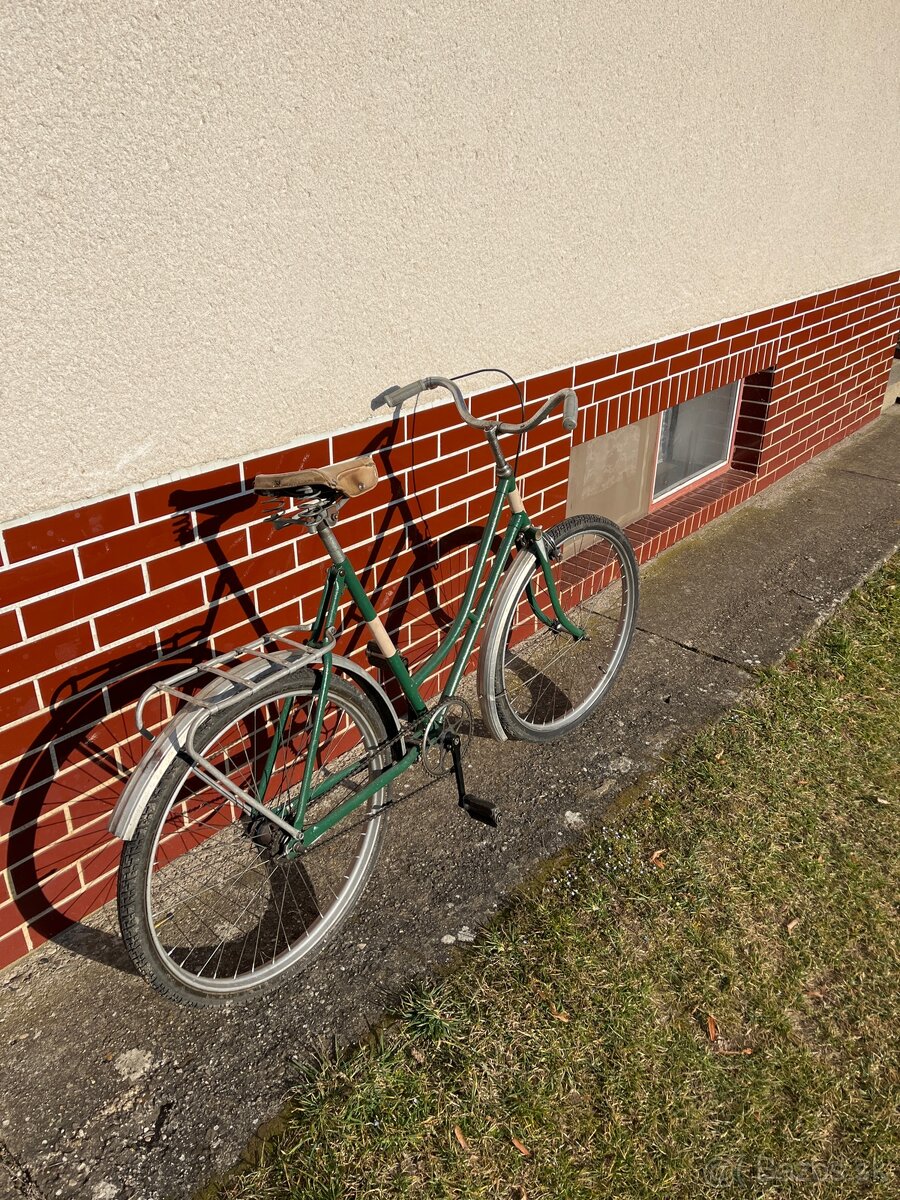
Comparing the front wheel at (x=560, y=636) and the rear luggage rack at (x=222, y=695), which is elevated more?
the rear luggage rack at (x=222, y=695)

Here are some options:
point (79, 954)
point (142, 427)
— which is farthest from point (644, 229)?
point (79, 954)

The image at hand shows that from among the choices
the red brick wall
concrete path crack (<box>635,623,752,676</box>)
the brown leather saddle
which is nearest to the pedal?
the red brick wall

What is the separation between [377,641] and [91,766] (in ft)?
2.63

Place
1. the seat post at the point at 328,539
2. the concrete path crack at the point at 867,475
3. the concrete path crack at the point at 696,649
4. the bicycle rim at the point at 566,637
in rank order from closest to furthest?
1. the seat post at the point at 328,539
2. the bicycle rim at the point at 566,637
3. the concrete path crack at the point at 696,649
4. the concrete path crack at the point at 867,475

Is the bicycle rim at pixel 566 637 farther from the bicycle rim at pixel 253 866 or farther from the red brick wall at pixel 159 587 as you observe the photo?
the bicycle rim at pixel 253 866

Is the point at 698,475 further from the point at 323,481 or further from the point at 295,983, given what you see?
the point at 295,983

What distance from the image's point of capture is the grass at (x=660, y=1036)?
193 centimetres

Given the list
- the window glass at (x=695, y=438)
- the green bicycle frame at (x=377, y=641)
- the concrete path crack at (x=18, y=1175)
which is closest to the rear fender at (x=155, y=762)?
the green bicycle frame at (x=377, y=641)

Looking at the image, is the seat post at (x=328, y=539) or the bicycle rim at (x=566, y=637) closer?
the seat post at (x=328, y=539)

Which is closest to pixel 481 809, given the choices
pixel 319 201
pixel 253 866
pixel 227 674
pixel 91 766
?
pixel 253 866

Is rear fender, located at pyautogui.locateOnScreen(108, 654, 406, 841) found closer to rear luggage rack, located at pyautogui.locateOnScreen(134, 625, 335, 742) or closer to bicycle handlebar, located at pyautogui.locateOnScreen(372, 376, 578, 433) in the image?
rear luggage rack, located at pyautogui.locateOnScreen(134, 625, 335, 742)

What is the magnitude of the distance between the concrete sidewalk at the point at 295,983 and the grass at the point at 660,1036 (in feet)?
0.36

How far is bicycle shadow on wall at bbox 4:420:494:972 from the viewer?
7.32ft

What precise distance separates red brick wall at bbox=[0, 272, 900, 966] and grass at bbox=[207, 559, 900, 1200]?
87 centimetres
